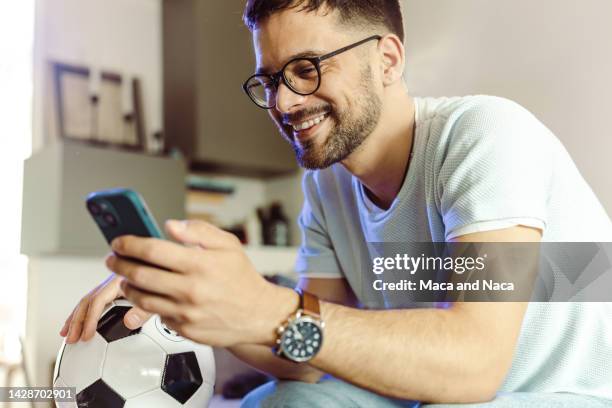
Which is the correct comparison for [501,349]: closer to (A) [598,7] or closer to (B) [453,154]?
(B) [453,154]

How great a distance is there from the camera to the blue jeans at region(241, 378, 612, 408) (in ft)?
2.42

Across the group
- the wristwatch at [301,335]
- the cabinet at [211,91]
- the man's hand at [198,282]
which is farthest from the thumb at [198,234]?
the cabinet at [211,91]

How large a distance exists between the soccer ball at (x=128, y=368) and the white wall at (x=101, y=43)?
1.68 m

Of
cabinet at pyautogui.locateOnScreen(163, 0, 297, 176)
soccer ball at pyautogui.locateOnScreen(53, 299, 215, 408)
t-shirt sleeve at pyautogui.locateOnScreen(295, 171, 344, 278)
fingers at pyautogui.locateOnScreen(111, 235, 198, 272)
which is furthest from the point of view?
cabinet at pyautogui.locateOnScreen(163, 0, 297, 176)

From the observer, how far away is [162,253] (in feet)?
1.66

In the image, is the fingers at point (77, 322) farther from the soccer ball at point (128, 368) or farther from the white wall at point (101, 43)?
the white wall at point (101, 43)

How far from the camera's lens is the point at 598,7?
120 centimetres

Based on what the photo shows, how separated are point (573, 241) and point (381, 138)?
348mm

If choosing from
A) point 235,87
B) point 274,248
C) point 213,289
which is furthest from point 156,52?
point 213,289

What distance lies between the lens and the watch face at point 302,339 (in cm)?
58

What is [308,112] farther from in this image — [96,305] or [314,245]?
[96,305]

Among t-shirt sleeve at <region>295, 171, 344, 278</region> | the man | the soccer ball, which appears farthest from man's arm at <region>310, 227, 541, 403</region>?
t-shirt sleeve at <region>295, 171, 344, 278</region>

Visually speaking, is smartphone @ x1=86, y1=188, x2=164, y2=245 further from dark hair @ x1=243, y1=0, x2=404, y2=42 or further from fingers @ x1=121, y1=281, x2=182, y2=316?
dark hair @ x1=243, y1=0, x2=404, y2=42

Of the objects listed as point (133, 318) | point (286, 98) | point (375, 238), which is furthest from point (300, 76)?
point (133, 318)
